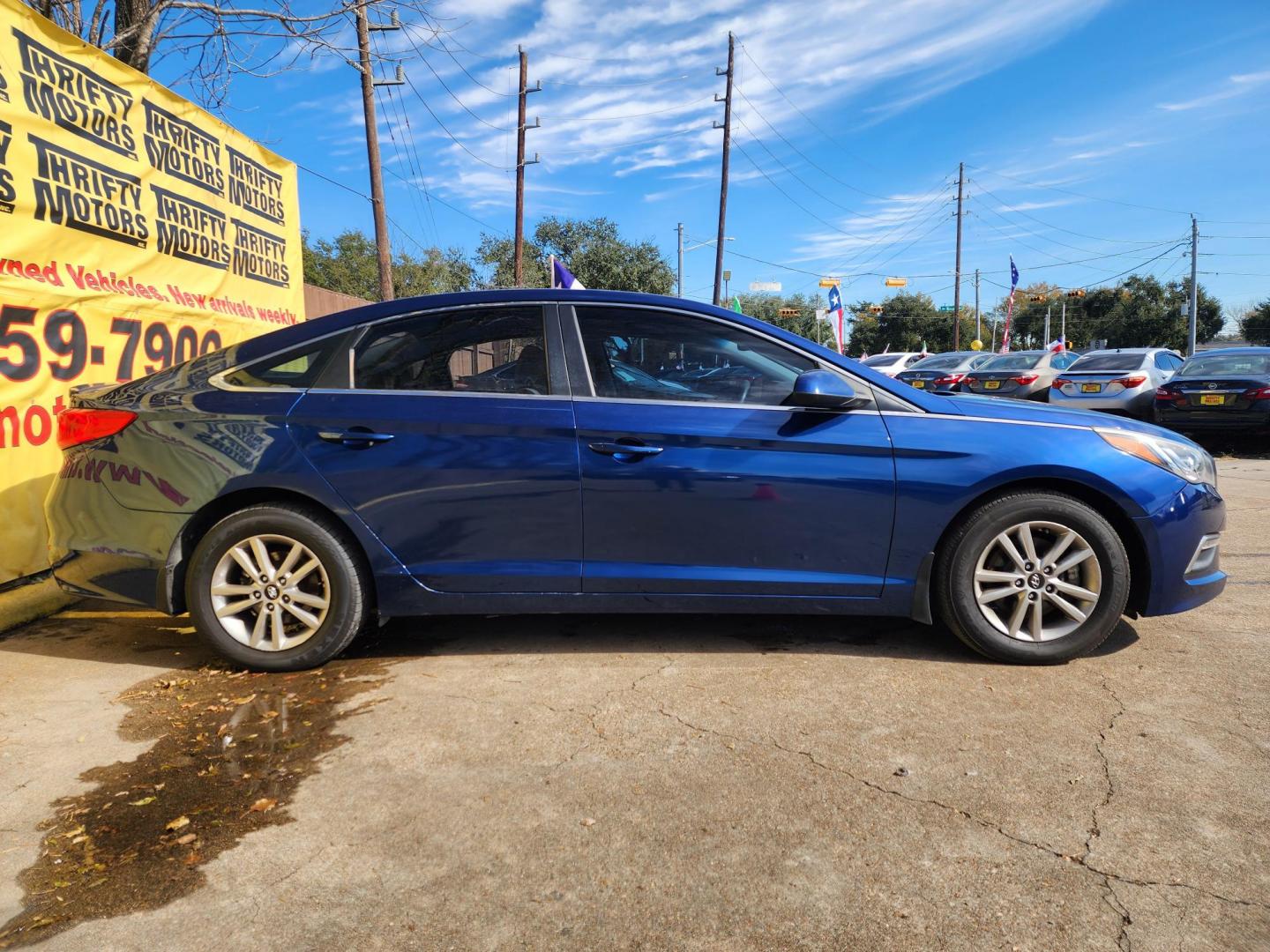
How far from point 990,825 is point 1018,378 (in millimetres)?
14202

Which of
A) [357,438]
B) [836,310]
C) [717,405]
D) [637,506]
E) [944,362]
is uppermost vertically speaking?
[836,310]

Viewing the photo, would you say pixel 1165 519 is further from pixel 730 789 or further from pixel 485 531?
pixel 485 531

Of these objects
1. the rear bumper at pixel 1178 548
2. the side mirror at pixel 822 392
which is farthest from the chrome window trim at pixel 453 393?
the rear bumper at pixel 1178 548

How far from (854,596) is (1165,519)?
1.32 metres

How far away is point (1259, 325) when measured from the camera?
61.9 meters

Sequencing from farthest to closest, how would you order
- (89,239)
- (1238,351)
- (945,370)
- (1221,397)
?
(945,370) < (1238,351) < (1221,397) < (89,239)

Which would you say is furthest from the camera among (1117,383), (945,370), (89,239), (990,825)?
(945,370)

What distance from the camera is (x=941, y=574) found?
133 inches

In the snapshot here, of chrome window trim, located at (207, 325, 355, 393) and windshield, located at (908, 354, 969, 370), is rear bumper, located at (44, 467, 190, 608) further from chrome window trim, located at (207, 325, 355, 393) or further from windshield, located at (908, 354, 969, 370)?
windshield, located at (908, 354, 969, 370)

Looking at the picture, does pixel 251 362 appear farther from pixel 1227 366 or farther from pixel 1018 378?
pixel 1018 378

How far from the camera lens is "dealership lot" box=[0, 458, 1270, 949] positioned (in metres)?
1.90

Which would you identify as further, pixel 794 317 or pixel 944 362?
pixel 794 317

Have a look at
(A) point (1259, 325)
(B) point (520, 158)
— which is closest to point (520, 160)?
(B) point (520, 158)

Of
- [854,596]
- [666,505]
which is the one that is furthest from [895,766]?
[666,505]
